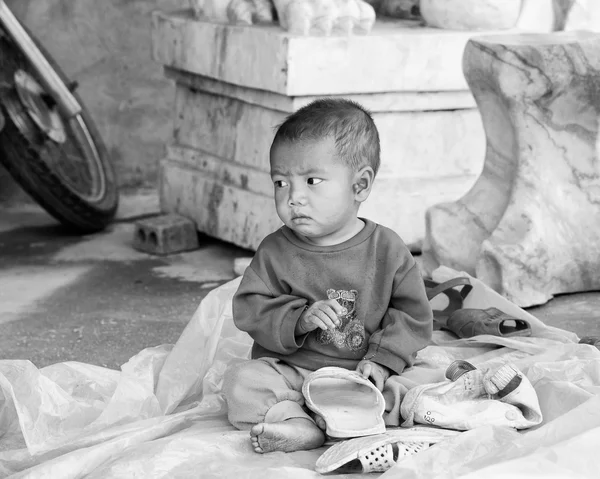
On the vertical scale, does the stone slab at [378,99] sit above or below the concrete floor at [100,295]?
above

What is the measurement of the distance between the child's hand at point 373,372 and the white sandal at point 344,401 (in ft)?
0.10

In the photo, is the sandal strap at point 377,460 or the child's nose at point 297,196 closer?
the sandal strap at point 377,460

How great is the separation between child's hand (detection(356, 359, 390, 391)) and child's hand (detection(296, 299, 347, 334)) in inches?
4.6

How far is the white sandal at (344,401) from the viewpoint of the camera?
2094 mm

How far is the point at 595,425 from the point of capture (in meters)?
2.02

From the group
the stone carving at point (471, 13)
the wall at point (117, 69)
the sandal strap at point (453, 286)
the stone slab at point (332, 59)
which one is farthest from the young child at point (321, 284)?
the wall at point (117, 69)

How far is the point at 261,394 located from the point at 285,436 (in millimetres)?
156

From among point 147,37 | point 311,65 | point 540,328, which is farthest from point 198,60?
Answer: point 540,328

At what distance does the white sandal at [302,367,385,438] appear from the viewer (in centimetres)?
209

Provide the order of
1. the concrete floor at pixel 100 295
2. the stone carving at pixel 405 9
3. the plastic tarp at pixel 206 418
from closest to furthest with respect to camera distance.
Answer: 1. the plastic tarp at pixel 206 418
2. the concrete floor at pixel 100 295
3. the stone carving at pixel 405 9

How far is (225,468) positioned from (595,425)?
71 cm

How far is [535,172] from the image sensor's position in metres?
3.62

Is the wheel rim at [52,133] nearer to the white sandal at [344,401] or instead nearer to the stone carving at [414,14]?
the stone carving at [414,14]

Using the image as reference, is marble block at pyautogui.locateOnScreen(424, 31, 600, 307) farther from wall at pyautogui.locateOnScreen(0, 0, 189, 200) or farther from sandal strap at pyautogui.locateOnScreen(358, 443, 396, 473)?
wall at pyautogui.locateOnScreen(0, 0, 189, 200)
